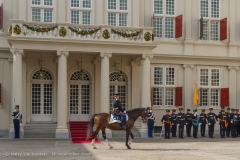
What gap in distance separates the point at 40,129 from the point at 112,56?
19.8 feet

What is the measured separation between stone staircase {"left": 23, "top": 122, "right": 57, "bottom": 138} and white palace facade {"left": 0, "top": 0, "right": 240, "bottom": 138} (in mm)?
410

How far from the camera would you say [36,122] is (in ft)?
84.0

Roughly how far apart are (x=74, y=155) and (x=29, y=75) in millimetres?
10844

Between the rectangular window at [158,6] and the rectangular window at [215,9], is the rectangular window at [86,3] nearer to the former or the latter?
the rectangular window at [158,6]

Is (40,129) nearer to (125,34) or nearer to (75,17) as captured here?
(75,17)

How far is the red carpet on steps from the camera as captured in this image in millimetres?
22605

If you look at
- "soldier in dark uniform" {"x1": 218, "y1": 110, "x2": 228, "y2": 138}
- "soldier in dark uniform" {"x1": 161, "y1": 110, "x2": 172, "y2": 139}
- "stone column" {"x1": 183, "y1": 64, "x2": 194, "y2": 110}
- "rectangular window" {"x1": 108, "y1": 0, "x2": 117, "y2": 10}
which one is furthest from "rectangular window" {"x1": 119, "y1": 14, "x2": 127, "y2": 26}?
"soldier in dark uniform" {"x1": 218, "y1": 110, "x2": 228, "y2": 138}

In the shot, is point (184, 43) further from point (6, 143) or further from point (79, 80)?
point (6, 143)

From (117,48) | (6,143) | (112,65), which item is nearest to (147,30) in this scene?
(117,48)

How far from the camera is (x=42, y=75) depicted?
2628 centimetres

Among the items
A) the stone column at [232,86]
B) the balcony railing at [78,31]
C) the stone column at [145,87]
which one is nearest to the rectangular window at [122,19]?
the balcony railing at [78,31]

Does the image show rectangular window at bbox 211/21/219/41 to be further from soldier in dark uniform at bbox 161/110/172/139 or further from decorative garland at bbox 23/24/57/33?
decorative garland at bbox 23/24/57/33

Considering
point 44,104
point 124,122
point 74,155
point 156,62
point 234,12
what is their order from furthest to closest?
1. point 234,12
2. point 156,62
3. point 44,104
4. point 124,122
5. point 74,155

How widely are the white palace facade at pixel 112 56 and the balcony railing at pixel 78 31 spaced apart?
52 mm
